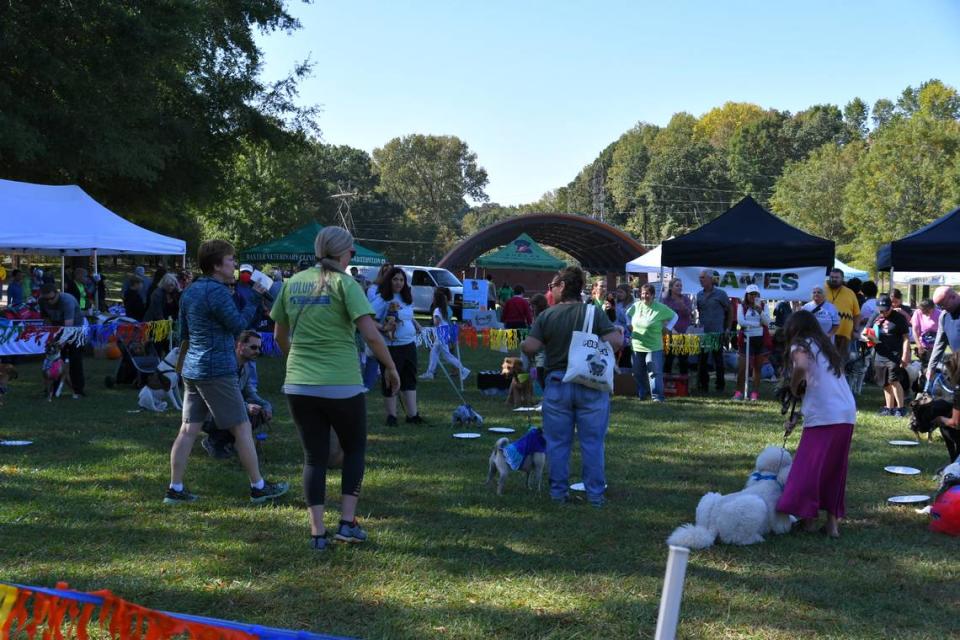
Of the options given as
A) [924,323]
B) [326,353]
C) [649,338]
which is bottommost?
[326,353]

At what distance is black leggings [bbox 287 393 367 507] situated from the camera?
185 inches

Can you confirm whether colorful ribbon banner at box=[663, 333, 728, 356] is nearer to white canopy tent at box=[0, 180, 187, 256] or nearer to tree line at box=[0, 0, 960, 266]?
white canopy tent at box=[0, 180, 187, 256]

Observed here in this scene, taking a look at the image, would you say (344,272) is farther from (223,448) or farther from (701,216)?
(701,216)

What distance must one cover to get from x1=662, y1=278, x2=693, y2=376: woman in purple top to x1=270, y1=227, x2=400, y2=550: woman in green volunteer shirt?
28.4ft

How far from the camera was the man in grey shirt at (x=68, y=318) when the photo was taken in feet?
37.4


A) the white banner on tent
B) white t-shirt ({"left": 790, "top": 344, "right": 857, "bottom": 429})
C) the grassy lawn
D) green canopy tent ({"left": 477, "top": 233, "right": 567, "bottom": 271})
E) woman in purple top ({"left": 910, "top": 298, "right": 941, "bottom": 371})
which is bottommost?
the grassy lawn

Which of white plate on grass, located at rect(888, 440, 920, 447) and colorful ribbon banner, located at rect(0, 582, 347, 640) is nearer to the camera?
colorful ribbon banner, located at rect(0, 582, 347, 640)

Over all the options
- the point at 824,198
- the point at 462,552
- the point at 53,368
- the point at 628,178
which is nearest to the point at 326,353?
the point at 462,552

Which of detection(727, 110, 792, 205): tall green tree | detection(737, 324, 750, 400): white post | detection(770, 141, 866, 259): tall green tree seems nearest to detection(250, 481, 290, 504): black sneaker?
detection(737, 324, 750, 400): white post

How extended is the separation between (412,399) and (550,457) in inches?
138

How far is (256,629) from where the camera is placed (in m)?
2.66

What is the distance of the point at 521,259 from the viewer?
109ft

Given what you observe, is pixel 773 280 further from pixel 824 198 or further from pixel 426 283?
pixel 824 198

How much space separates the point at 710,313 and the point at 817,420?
7750 mm
